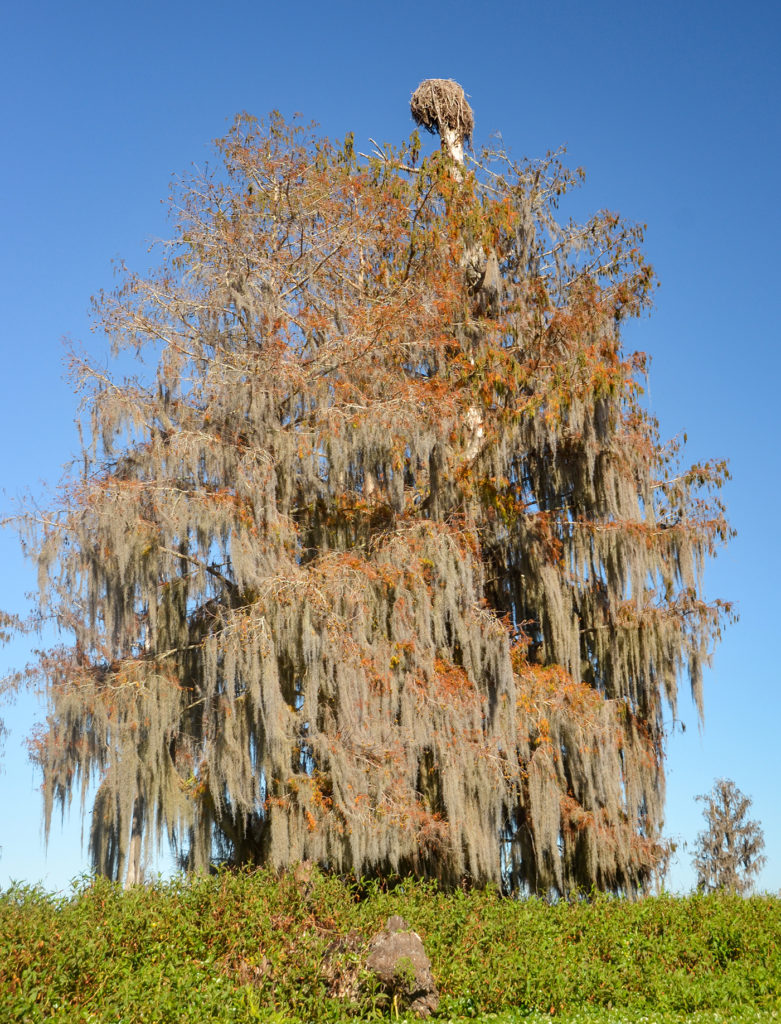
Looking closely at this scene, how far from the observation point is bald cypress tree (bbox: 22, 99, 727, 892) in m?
9.63

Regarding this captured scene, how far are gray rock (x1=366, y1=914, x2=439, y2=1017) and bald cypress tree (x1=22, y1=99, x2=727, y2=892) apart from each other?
6.10ft

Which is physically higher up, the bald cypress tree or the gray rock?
the bald cypress tree

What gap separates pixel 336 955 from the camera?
24.3 feet

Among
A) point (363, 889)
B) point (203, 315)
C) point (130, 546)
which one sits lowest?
point (363, 889)

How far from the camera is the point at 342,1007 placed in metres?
7.08

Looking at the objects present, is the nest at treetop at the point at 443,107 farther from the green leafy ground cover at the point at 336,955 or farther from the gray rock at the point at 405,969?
the gray rock at the point at 405,969

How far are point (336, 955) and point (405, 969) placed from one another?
0.53 m

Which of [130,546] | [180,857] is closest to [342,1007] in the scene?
[180,857]

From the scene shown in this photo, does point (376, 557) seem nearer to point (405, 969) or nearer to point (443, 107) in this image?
point (405, 969)

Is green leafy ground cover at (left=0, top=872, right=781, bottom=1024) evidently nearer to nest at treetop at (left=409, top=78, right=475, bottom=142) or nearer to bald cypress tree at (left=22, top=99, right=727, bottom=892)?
bald cypress tree at (left=22, top=99, right=727, bottom=892)

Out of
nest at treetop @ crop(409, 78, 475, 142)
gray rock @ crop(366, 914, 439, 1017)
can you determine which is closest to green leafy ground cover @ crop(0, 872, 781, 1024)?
gray rock @ crop(366, 914, 439, 1017)

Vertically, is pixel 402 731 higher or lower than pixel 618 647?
lower

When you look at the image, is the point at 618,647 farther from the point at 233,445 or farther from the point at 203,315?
the point at 203,315

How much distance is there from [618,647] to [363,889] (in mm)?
4286
